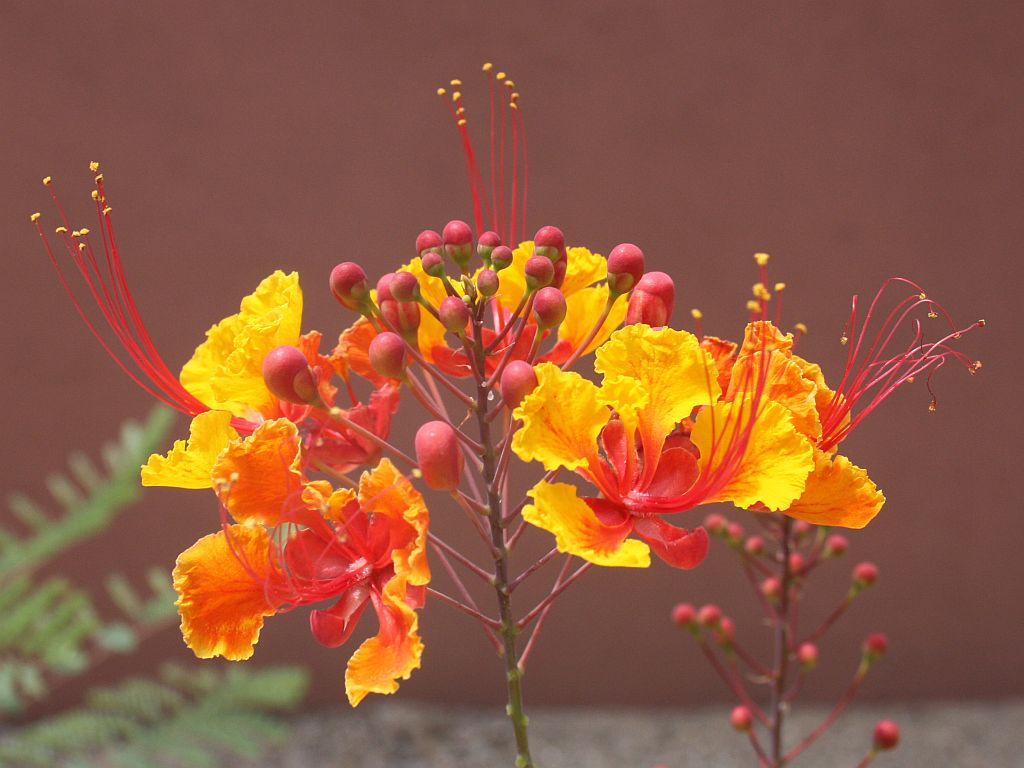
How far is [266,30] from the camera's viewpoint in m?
2.88

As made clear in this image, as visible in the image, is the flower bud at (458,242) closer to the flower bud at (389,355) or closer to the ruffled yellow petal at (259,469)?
the flower bud at (389,355)

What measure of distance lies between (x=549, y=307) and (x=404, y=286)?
119mm

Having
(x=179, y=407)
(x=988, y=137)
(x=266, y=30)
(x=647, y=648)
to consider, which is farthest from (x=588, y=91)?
(x=179, y=407)

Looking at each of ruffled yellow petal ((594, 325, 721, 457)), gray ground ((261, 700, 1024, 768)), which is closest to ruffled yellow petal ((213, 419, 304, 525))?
ruffled yellow petal ((594, 325, 721, 457))

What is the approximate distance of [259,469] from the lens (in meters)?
0.84

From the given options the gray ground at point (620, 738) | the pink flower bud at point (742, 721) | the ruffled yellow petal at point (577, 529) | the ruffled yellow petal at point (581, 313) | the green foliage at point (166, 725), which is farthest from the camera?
the gray ground at point (620, 738)

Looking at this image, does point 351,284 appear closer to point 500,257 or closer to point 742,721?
point 500,257

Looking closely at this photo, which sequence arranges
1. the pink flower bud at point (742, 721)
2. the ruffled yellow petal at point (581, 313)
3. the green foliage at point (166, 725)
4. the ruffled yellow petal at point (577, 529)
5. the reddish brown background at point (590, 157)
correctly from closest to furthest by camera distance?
the ruffled yellow petal at point (577, 529), the ruffled yellow petal at point (581, 313), the pink flower bud at point (742, 721), the green foliage at point (166, 725), the reddish brown background at point (590, 157)

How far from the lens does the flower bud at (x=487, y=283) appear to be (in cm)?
86

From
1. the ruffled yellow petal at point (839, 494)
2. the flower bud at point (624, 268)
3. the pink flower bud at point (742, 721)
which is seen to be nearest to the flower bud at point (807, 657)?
the pink flower bud at point (742, 721)

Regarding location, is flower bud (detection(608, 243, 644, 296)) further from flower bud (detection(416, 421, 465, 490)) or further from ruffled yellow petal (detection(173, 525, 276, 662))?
ruffled yellow petal (detection(173, 525, 276, 662))

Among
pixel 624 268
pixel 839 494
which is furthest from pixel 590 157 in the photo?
pixel 839 494

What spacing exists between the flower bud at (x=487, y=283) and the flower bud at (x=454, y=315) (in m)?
0.02

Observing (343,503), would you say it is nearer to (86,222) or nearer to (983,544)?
(86,222)
